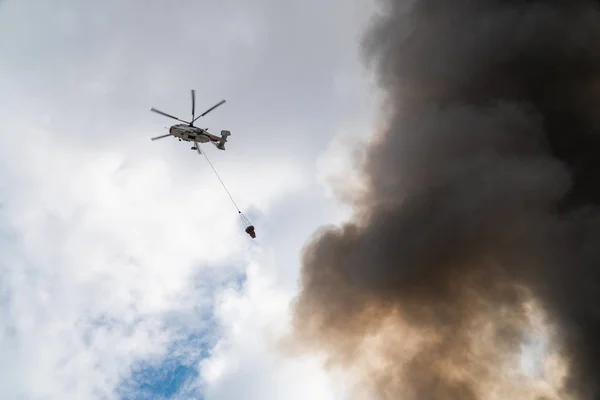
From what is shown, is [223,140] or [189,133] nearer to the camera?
[189,133]

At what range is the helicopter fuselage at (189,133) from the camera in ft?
78.7

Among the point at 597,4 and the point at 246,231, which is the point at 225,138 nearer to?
the point at 246,231

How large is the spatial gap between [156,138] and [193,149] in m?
2.13

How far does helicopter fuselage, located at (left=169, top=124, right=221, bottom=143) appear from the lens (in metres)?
24.0

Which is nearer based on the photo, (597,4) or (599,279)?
(599,279)

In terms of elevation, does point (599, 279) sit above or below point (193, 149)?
below

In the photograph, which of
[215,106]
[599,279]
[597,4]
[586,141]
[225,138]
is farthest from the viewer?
[597,4]

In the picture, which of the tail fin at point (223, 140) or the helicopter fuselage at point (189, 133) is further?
the tail fin at point (223, 140)

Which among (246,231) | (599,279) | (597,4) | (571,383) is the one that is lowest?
(571,383)

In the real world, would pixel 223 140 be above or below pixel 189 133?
above

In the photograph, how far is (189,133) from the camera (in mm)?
24312

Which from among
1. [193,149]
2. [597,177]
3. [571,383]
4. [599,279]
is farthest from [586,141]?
[193,149]

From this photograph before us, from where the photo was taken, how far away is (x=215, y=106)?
22.9 m

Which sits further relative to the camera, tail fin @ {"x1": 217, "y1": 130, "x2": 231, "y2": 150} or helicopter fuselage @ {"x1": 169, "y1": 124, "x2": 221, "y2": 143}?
tail fin @ {"x1": 217, "y1": 130, "x2": 231, "y2": 150}
